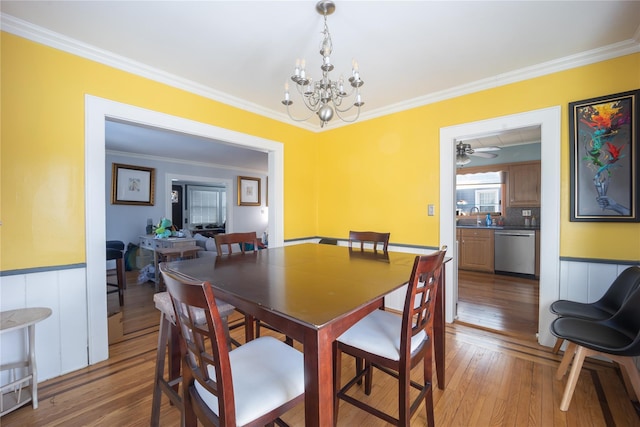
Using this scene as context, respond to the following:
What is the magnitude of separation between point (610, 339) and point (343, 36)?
2.53 metres

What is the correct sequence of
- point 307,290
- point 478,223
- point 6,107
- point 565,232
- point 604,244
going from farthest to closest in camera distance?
point 478,223, point 565,232, point 604,244, point 6,107, point 307,290

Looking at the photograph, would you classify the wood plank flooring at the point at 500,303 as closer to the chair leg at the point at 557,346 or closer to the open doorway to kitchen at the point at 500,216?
the open doorway to kitchen at the point at 500,216

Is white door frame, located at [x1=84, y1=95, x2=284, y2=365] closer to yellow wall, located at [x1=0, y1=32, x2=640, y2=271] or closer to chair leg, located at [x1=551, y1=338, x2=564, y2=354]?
yellow wall, located at [x1=0, y1=32, x2=640, y2=271]

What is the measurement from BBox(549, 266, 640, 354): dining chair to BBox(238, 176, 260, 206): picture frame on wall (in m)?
6.42

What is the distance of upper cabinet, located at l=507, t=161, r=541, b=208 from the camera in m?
4.63

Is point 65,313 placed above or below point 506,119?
below

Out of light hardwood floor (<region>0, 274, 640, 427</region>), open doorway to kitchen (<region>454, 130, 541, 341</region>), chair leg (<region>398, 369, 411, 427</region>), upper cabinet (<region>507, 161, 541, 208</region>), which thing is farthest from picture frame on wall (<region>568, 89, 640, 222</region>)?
upper cabinet (<region>507, 161, 541, 208</region>)

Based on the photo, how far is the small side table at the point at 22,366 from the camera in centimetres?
155

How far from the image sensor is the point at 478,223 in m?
5.34

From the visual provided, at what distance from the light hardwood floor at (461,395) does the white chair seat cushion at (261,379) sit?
2.35 ft

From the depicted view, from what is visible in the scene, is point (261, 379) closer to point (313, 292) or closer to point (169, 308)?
point (313, 292)

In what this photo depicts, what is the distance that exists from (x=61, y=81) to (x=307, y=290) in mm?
2373

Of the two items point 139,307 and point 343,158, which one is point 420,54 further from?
point 139,307

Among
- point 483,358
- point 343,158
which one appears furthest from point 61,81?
point 483,358
